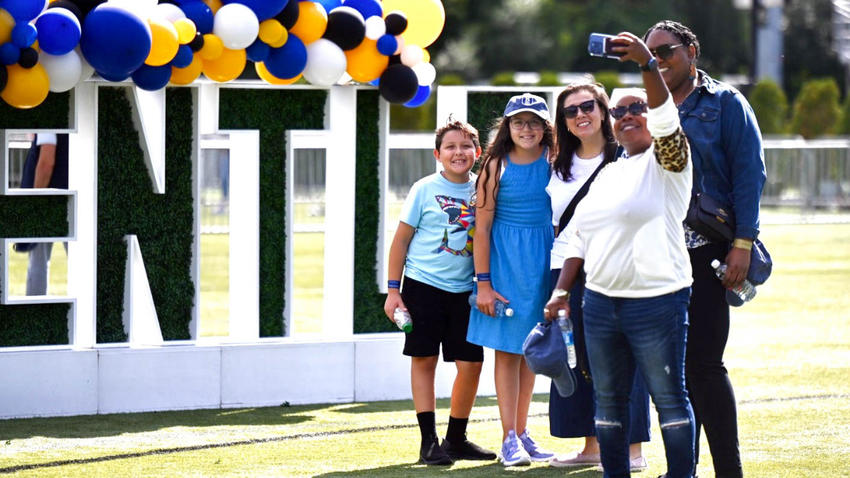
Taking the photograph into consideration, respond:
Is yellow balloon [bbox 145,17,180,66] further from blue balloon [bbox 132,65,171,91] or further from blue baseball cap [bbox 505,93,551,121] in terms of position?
blue baseball cap [bbox 505,93,551,121]

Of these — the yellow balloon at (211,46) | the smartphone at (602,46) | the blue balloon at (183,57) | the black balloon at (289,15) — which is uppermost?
the black balloon at (289,15)

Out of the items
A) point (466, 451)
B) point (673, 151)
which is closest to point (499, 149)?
point (466, 451)

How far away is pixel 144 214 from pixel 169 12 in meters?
1.33

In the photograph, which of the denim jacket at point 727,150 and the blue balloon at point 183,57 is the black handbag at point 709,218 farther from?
the blue balloon at point 183,57

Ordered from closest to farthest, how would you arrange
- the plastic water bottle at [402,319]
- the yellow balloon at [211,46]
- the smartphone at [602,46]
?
the smartphone at [602,46] → the plastic water bottle at [402,319] → the yellow balloon at [211,46]

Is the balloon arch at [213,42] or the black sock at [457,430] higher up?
the balloon arch at [213,42]

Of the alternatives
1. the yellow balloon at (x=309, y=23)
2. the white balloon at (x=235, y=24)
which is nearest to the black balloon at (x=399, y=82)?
the yellow balloon at (x=309, y=23)

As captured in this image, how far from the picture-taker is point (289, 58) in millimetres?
8695

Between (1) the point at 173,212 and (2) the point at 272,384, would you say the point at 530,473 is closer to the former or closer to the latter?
(2) the point at 272,384

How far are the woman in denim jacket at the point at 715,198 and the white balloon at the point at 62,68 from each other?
136 inches

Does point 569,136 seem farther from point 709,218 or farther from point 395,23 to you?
point 395,23

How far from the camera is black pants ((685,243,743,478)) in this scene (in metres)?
6.07

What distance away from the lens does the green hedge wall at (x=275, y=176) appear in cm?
915

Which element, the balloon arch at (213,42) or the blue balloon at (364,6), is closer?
the balloon arch at (213,42)
